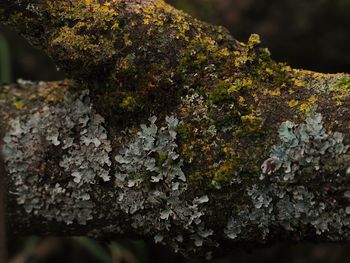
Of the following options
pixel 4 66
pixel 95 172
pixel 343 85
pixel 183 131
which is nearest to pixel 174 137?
pixel 183 131

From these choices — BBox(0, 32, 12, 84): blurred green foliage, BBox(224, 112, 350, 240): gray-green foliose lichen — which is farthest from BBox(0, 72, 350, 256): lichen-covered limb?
BBox(0, 32, 12, 84): blurred green foliage

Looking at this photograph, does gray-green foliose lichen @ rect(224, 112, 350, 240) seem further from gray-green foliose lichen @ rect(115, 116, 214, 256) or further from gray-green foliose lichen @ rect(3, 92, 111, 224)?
gray-green foliose lichen @ rect(3, 92, 111, 224)

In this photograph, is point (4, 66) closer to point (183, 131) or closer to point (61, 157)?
point (61, 157)

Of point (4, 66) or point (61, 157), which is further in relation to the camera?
point (4, 66)

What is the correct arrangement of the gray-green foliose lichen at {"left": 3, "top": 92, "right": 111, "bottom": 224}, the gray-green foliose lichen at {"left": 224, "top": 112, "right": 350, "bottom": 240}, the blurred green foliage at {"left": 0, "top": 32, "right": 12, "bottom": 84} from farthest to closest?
the blurred green foliage at {"left": 0, "top": 32, "right": 12, "bottom": 84} < the gray-green foliose lichen at {"left": 3, "top": 92, "right": 111, "bottom": 224} < the gray-green foliose lichen at {"left": 224, "top": 112, "right": 350, "bottom": 240}

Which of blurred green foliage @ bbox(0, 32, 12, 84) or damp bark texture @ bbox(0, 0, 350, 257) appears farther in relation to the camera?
blurred green foliage @ bbox(0, 32, 12, 84)

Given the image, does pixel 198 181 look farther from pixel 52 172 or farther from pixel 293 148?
pixel 52 172

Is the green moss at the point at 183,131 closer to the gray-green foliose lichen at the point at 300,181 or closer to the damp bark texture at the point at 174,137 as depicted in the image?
the damp bark texture at the point at 174,137

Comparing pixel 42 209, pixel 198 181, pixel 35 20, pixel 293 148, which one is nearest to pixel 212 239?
pixel 198 181
